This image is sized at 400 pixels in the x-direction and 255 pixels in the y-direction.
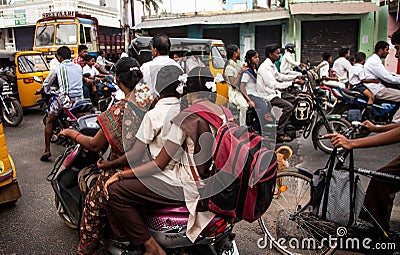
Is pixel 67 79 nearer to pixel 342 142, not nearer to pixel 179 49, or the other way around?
pixel 179 49

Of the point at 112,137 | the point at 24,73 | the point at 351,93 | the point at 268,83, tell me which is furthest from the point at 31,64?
the point at 112,137

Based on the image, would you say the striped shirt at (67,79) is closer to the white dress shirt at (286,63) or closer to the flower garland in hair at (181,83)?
the flower garland in hair at (181,83)

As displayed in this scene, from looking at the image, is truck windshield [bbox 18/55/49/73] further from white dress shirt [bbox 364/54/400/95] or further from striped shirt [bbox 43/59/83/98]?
white dress shirt [bbox 364/54/400/95]

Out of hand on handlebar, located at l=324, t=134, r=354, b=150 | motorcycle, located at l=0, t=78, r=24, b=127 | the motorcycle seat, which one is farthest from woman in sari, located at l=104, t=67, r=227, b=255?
motorcycle, located at l=0, t=78, r=24, b=127

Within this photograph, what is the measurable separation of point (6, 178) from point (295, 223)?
279cm

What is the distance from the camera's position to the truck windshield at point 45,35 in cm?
1275

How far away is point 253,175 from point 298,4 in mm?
15899

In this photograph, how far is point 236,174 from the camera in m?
2.06

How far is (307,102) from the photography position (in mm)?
5941

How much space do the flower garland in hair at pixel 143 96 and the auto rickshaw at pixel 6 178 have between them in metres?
1.88

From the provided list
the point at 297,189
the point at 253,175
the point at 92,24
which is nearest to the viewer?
the point at 253,175

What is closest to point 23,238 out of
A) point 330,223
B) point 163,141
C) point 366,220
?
point 163,141

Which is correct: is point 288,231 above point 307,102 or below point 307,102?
below

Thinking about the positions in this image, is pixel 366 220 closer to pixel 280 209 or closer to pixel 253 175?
pixel 280 209
